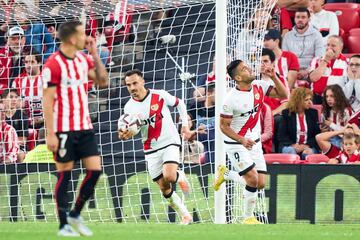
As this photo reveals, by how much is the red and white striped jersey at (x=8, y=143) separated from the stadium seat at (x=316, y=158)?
170 inches

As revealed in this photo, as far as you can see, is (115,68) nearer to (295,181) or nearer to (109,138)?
(109,138)

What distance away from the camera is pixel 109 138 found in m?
18.6

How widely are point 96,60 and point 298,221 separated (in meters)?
5.54

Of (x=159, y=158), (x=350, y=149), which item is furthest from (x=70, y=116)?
(x=350, y=149)

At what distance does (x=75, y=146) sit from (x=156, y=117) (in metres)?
4.27

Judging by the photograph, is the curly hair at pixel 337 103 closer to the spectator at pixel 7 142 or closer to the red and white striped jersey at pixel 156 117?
the red and white striped jersey at pixel 156 117

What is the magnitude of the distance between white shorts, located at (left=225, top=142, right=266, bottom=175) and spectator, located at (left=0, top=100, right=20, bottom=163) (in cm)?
379

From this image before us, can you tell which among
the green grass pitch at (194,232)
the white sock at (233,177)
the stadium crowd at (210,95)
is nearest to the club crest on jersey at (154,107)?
the white sock at (233,177)

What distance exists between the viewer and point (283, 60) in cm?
1917

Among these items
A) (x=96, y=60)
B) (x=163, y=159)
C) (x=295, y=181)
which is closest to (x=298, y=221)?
(x=295, y=181)

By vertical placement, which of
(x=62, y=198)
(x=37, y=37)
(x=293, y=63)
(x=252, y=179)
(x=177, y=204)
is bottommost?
(x=177, y=204)

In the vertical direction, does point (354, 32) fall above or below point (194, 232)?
above

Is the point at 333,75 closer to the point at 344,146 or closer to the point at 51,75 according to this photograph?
the point at 344,146

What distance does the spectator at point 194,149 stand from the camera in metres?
17.5
